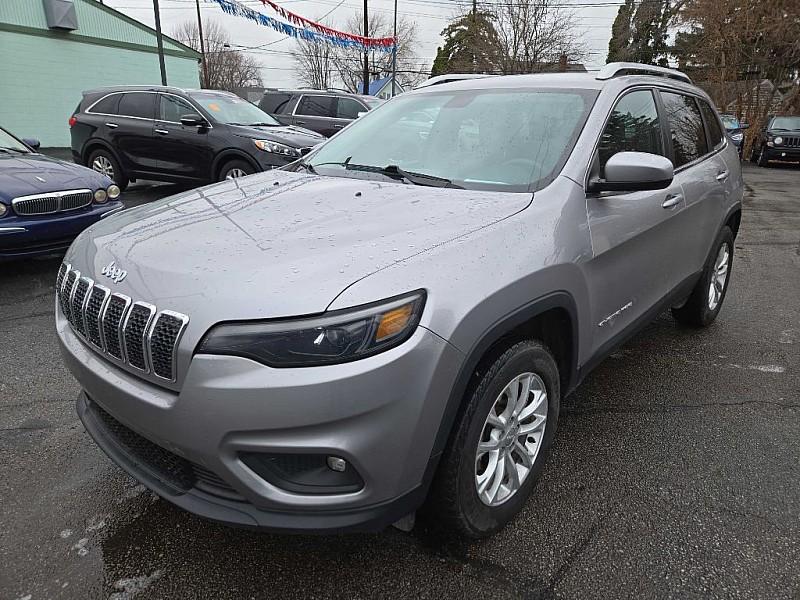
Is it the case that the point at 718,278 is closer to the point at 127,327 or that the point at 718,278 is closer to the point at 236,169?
the point at 127,327

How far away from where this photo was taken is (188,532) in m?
2.25

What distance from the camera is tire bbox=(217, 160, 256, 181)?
27.7 feet

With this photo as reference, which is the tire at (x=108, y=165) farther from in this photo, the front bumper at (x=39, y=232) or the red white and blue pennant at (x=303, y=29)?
the red white and blue pennant at (x=303, y=29)

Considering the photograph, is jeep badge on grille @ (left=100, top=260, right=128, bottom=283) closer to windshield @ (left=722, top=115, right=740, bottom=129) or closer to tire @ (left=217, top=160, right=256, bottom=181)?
tire @ (left=217, top=160, right=256, bottom=181)

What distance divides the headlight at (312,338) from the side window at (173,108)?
823 centimetres

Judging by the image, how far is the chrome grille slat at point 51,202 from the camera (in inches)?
195

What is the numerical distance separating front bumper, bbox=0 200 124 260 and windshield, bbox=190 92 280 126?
390 centimetres

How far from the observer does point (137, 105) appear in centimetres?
934

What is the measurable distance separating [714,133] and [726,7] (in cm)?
2212

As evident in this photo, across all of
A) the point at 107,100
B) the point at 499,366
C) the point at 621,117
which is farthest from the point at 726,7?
the point at 499,366

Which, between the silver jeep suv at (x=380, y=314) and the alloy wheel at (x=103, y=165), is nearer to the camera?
the silver jeep suv at (x=380, y=314)

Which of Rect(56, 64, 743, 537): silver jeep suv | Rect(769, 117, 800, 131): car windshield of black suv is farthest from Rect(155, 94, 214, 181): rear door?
Rect(769, 117, 800, 131): car windshield of black suv

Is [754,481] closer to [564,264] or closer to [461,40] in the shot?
[564,264]

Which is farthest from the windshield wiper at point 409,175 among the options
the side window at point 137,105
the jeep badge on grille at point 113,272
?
the side window at point 137,105
